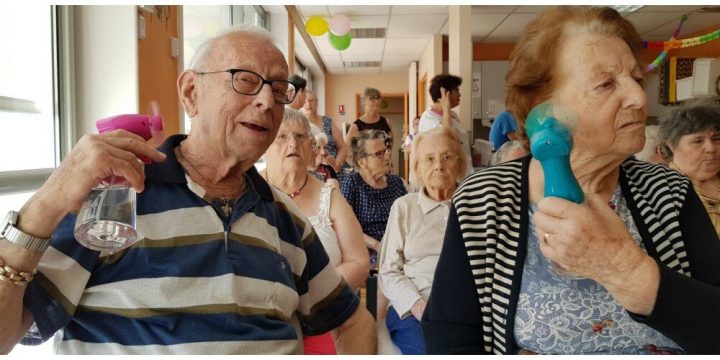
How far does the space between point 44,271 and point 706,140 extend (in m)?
2.47

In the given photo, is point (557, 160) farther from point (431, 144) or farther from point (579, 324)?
point (431, 144)

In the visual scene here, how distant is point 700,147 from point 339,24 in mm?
5130

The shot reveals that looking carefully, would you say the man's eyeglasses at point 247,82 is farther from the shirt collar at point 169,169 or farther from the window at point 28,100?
the window at point 28,100

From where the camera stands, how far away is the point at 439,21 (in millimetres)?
7527

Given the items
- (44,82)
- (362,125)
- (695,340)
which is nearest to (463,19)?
(362,125)

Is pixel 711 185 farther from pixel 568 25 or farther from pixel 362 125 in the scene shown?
pixel 362 125

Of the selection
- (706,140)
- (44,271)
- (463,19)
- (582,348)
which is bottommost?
(582,348)

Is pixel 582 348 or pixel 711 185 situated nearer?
pixel 582 348

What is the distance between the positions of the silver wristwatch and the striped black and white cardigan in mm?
805

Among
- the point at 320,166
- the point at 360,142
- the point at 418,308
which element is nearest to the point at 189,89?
the point at 418,308

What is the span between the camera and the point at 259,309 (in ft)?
3.62

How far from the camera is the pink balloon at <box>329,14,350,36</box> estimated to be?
22.1 ft

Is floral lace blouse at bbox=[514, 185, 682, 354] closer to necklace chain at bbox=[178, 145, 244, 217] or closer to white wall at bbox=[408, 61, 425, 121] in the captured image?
necklace chain at bbox=[178, 145, 244, 217]

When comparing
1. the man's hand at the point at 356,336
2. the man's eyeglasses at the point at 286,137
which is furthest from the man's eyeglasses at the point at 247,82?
the man's eyeglasses at the point at 286,137
